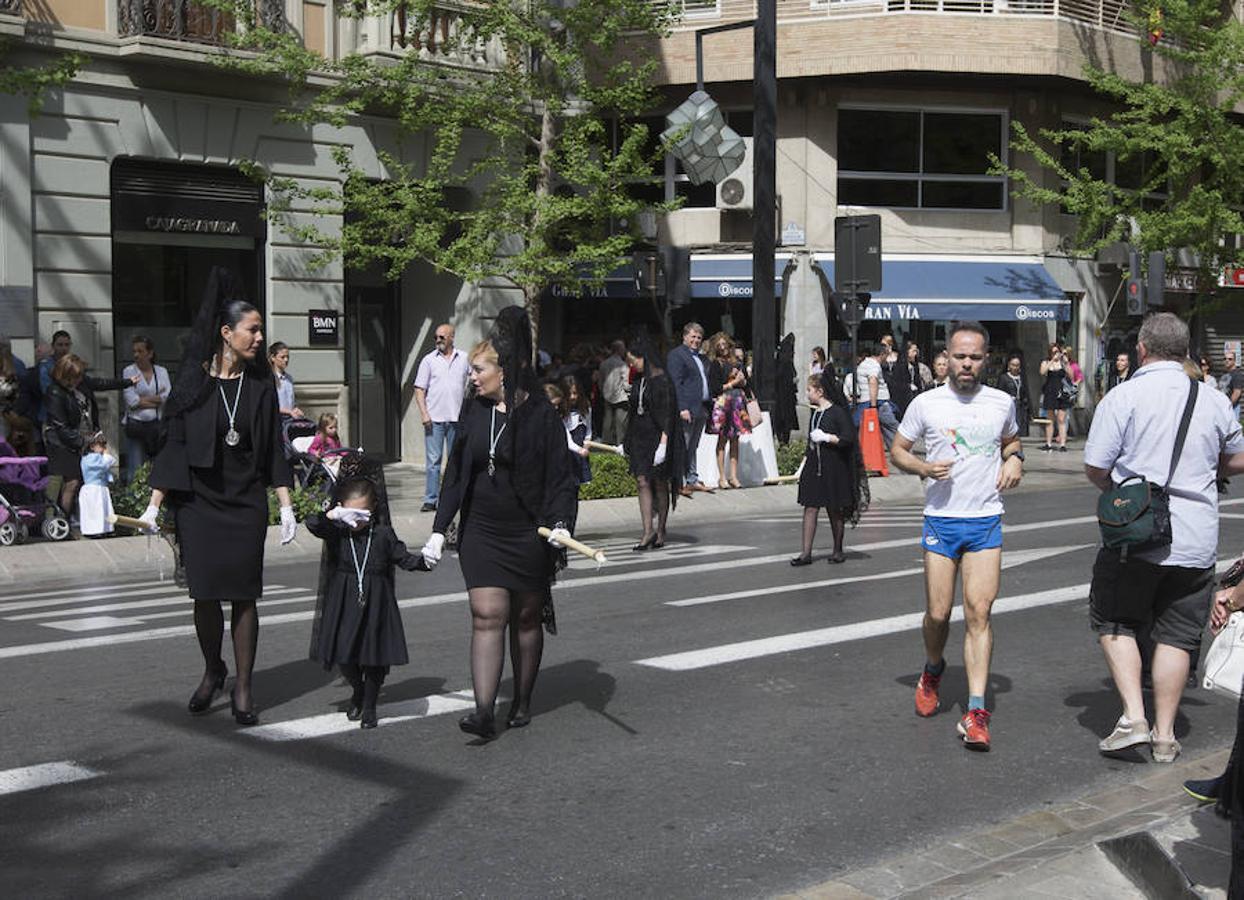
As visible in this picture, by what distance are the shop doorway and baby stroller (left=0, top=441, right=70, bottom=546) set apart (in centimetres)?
955

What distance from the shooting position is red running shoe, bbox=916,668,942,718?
7.88m

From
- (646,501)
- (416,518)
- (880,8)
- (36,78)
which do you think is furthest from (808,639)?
(880,8)

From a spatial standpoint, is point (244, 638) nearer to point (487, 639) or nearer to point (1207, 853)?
point (487, 639)

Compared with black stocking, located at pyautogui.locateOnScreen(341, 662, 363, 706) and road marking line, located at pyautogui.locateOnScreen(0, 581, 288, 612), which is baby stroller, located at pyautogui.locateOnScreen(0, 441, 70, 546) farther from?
black stocking, located at pyautogui.locateOnScreen(341, 662, 363, 706)

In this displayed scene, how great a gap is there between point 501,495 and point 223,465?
1.30 metres

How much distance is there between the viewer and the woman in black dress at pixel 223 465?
7535mm

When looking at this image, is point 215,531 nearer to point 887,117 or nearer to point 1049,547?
point 1049,547

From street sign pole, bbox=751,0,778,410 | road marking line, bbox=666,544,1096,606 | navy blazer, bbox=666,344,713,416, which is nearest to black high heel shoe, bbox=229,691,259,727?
road marking line, bbox=666,544,1096,606

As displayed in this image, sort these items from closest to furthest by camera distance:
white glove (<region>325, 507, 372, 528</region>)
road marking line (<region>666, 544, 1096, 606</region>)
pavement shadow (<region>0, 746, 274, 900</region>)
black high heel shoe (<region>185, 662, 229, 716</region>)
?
pavement shadow (<region>0, 746, 274, 900</region>) < white glove (<region>325, 507, 372, 528</region>) < black high heel shoe (<region>185, 662, 229, 716</region>) < road marking line (<region>666, 544, 1096, 606</region>)

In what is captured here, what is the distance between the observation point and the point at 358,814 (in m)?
6.20

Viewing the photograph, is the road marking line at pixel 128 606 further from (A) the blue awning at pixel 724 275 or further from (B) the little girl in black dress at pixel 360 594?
(A) the blue awning at pixel 724 275

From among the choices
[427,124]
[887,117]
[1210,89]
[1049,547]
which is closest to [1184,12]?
[1210,89]

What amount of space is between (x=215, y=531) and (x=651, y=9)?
16.9 m

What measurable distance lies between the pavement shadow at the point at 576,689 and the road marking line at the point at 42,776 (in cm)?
210
